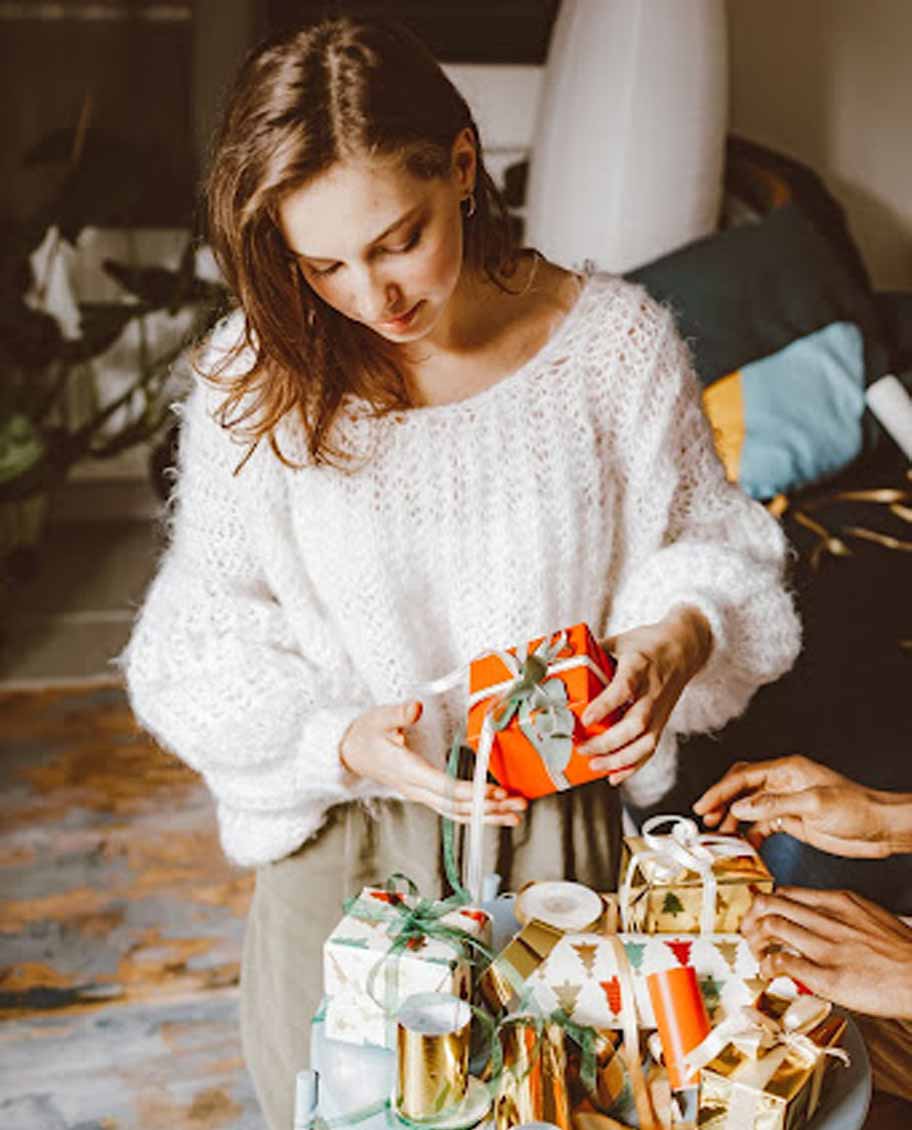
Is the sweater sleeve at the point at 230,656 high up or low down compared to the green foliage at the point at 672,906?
up

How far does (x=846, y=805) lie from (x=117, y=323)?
6.94 ft

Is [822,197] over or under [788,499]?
over

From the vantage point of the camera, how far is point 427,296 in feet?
3.26

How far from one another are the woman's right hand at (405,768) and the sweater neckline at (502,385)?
9.9 inches

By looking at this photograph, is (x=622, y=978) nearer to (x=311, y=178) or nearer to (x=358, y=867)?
(x=358, y=867)

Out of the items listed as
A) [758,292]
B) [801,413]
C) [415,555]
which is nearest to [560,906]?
[415,555]

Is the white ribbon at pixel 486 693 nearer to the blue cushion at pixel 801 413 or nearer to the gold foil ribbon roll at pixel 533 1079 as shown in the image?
the gold foil ribbon roll at pixel 533 1079

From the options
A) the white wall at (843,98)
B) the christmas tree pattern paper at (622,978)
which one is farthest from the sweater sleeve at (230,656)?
the white wall at (843,98)

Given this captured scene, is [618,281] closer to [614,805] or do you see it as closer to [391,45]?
[391,45]

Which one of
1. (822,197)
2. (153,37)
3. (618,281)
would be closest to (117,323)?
(153,37)

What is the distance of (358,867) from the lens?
4.00ft

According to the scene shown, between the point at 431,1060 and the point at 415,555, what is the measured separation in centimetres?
42

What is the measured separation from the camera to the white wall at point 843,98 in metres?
3.06

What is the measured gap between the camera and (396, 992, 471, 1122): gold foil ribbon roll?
→ 0.87 metres
